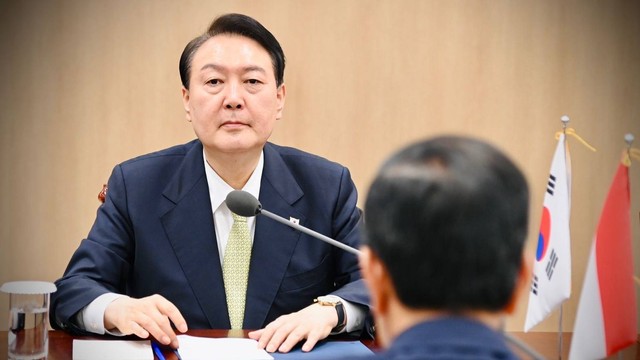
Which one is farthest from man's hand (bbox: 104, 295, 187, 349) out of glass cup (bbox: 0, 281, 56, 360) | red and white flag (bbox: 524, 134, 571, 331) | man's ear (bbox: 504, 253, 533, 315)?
red and white flag (bbox: 524, 134, 571, 331)

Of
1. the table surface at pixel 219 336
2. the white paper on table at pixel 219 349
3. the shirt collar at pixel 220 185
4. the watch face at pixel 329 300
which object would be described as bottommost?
the table surface at pixel 219 336

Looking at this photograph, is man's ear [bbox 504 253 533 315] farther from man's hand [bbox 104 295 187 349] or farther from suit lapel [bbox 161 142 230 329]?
suit lapel [bbox 161 142 230 329]

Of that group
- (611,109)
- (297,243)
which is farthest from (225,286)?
(611,109)

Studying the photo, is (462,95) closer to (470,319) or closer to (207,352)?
(207,352)

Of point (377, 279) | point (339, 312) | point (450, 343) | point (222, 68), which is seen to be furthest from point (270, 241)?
point (450, 343)

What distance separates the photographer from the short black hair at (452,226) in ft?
2.86

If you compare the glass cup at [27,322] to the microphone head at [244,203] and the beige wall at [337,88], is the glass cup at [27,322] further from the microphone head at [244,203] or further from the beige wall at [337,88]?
the beige wall at [337,88]

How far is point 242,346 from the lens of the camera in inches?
74.0

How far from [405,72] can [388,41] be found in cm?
18

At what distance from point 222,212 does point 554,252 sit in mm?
1147

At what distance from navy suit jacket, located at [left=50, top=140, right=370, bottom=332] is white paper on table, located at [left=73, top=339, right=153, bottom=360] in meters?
0.28

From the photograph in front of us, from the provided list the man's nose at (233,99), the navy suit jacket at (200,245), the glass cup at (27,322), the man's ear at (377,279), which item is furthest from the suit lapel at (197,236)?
the man's ear at (377,279)

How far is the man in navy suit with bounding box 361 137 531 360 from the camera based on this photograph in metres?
0.87

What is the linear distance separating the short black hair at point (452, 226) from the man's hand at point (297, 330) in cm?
104
